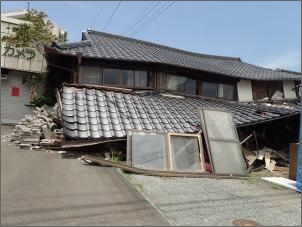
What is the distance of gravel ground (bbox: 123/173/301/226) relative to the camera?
673 centimetres

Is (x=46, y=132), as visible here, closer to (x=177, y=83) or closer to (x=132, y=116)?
(x=132, y=116)

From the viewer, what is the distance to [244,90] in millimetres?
19188

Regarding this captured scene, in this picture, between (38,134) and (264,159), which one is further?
(264,159)

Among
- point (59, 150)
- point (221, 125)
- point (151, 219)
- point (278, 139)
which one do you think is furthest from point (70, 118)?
point (278, 139)

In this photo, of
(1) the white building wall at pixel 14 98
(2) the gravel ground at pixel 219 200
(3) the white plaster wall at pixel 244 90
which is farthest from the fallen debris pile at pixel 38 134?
(3) the white plaster wall at pixel 244 90

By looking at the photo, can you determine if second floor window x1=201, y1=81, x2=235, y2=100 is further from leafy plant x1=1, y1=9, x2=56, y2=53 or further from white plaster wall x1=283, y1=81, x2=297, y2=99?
leafy plant x1=1, y1=9, x2=56, y2=53

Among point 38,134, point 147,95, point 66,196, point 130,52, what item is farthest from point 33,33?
point 66,196

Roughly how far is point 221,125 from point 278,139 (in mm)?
4497

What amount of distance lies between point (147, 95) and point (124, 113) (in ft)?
8.54

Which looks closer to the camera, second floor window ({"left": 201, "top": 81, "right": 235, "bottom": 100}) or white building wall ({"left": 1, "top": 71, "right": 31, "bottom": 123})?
second floor window ({"left": 201, "top": 81, "right": 235, "bottom": 100})

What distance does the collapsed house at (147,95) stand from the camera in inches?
452

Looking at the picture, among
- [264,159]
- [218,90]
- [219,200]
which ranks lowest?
[219,200]

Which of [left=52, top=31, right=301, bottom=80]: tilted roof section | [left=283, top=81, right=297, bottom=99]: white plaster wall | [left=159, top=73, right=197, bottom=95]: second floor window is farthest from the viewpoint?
[left=283, top=81, right=297, bottom=99]: white plaster wall

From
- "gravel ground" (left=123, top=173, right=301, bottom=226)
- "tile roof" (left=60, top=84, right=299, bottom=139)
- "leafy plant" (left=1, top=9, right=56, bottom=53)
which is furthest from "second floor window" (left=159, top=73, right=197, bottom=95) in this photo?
"gravel ground" (left=123, top=173, right=301, bottom=226)
